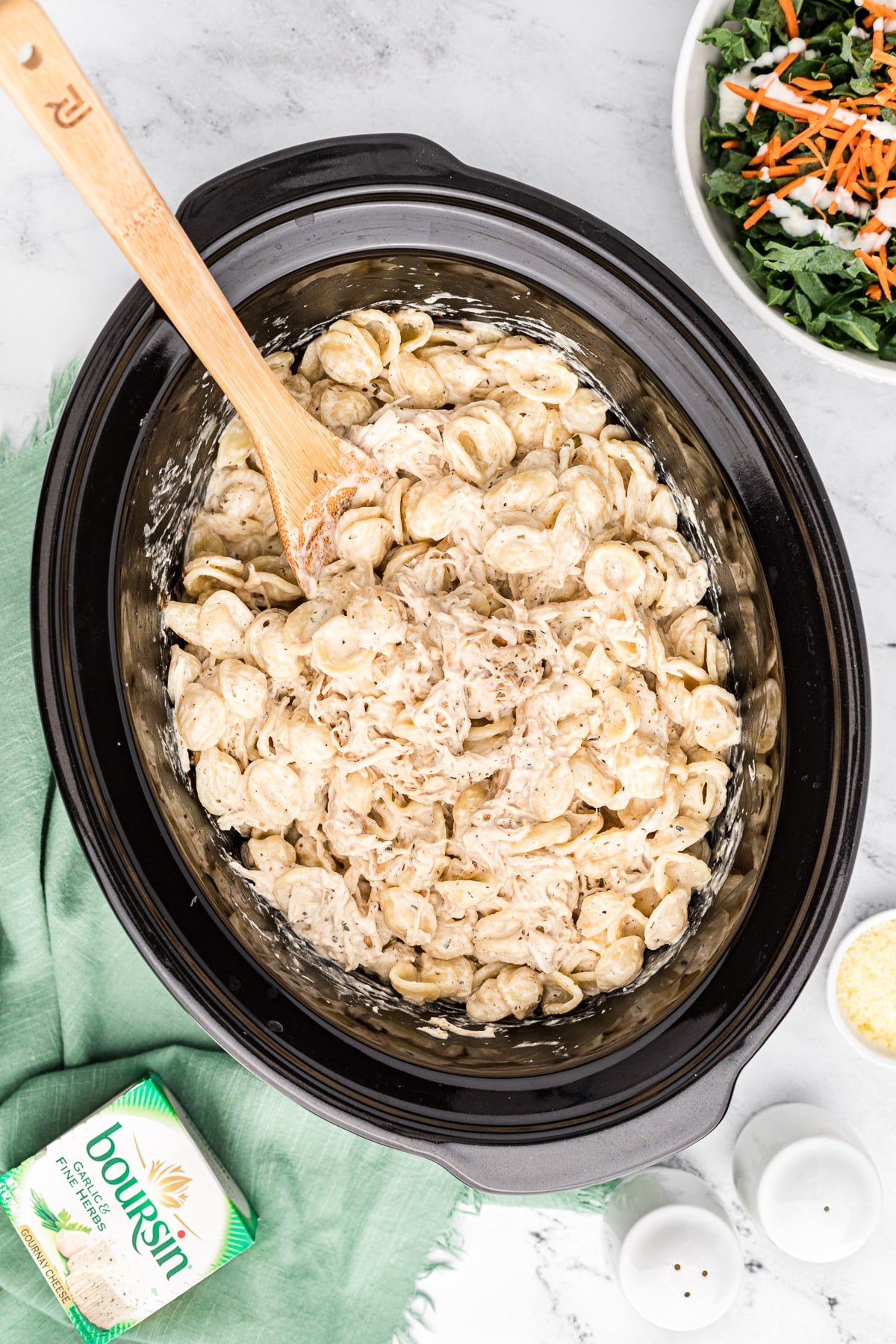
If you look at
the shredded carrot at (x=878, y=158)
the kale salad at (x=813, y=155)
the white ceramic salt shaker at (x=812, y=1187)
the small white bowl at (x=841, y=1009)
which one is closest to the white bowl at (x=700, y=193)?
the kale salad at (x=813, y=155)

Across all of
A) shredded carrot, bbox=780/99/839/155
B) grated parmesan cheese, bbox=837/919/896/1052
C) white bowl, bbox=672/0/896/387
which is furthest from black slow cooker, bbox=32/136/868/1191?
grated parmesan cheese, bbox=837/919/896/1052

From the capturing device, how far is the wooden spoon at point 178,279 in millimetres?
1181

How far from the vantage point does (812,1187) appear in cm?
202

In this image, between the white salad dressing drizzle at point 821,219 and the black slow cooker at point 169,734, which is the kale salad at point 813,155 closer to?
the white salad dressing drizzle at point 821,219

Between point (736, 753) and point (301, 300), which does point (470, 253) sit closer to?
point (301, 300)

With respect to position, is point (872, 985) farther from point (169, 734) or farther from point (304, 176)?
point (304, 176)

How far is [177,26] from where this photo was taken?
1.96m

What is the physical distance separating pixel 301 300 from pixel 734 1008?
1352 mm

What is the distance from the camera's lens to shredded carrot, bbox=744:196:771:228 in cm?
174

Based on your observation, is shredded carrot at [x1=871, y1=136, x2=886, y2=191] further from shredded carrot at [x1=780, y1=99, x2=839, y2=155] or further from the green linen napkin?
the green linen napkin

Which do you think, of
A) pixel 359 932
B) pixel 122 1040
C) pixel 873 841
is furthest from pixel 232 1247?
pixel 873 841

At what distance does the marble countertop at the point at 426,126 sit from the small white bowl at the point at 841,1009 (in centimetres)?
21

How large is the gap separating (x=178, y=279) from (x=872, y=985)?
6.07 ft

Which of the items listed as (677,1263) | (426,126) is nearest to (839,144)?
(426,126)
